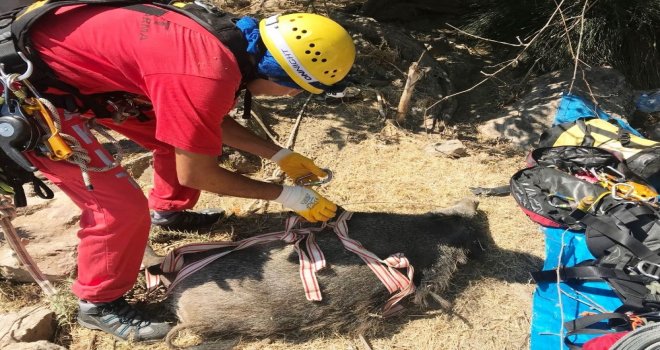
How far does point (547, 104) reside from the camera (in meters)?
5.47

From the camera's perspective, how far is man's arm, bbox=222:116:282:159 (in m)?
3.02

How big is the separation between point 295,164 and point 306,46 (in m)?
1.13

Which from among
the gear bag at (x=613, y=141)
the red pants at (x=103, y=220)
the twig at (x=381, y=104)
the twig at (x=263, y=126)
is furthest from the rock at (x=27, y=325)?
the gear bag at (x=613, y=141)

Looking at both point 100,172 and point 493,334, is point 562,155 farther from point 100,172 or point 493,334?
point 100,172

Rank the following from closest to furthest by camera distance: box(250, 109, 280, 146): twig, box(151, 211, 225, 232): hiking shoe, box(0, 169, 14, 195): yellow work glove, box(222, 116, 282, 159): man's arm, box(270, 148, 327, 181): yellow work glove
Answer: box(0, 169, 14, 195): yellow work glove → box(222, 116, 282, 159): man's arm → box(270, 148, 327, 181): yellow work glove → box(151, 211, 225, 232): hiking shoe → box(250, 109, 280, 146): twig

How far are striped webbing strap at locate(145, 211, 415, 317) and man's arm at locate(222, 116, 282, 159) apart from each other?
0.50 meters

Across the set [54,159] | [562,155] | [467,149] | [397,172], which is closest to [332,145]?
[397,172]

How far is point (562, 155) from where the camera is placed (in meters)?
4.41

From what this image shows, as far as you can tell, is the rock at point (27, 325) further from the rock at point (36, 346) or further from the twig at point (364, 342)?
the twig at point (364, 342)

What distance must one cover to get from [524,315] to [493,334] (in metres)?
0.30

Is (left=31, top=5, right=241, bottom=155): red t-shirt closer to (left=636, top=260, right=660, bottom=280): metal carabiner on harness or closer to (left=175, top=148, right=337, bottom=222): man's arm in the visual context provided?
(left=175, top=148, right=337, bottom=222): man's arm

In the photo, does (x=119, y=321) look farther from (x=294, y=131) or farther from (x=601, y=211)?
(x=601, y=211)

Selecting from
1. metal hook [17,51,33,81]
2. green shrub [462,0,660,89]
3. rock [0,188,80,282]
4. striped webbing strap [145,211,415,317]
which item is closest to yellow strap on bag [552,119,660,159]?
green shrub [462,0,660,89]

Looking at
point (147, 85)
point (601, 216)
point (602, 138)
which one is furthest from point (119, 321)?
point (602, 138)
